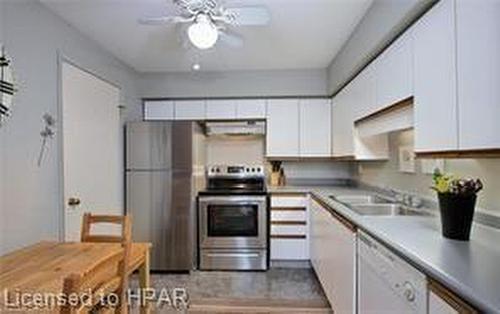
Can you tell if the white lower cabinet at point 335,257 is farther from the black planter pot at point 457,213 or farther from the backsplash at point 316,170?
the backsplash at point 316,170

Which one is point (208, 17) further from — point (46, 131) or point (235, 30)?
point (46, 131)

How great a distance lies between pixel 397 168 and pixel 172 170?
221cm

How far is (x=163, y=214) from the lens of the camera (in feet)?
12.6

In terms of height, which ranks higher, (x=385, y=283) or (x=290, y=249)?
(x=385, y=283)

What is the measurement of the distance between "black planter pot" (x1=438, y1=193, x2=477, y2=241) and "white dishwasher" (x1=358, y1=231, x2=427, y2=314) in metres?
0.30

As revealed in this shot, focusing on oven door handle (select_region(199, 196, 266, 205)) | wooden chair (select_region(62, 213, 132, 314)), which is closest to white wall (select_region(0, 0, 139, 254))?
wooden chair (select_region(62, 213, 132, 314))

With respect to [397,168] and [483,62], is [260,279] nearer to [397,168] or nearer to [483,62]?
[397,168]

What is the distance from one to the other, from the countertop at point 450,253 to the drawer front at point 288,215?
1802 mm

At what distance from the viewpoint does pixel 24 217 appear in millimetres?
2242

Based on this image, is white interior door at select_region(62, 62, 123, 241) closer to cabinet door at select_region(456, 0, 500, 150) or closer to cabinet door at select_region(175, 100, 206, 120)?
cabinet door at select_region(175, 100, 206, 120)

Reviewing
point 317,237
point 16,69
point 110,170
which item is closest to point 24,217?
point 16,69

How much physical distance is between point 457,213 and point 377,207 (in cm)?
122

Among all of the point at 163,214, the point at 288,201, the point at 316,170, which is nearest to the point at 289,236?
the point at 288,201

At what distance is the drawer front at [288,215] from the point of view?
12.7 ft
